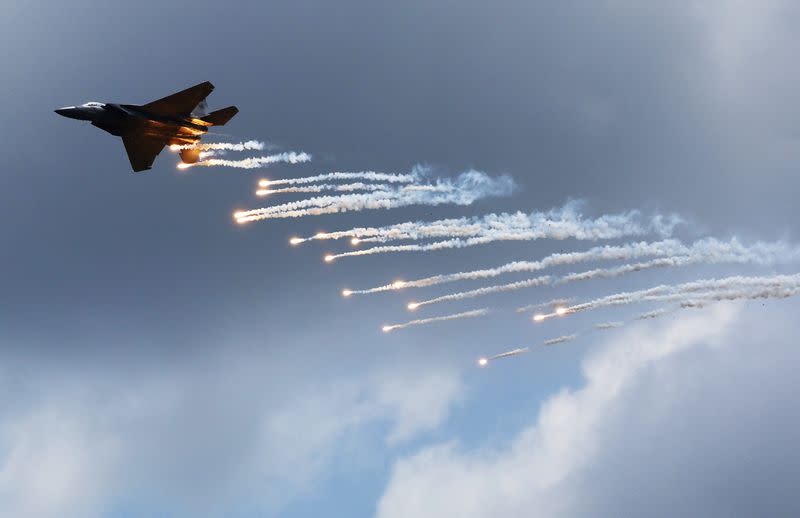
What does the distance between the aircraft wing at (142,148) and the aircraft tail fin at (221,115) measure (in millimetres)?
7268

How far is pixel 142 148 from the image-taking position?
84938 mm

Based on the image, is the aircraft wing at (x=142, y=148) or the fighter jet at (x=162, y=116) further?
the aircraft wing at (x=142, y=148)

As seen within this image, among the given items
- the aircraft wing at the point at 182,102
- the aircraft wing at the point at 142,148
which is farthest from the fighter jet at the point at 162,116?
the aircraft wing at the point at 142,148

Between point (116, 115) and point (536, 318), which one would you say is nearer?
point (536, 318)

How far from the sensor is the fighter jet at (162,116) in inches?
3039

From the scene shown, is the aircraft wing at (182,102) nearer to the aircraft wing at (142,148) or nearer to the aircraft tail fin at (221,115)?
the aircraft tail fin at (221,115)

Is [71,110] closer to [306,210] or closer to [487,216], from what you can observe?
[306,210]

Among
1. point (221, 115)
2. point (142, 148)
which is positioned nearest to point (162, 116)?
point (221, 115)

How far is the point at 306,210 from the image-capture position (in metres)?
79.5

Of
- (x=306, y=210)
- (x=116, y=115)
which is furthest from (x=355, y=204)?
(x=116, y=115)

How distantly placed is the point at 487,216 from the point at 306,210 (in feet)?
66.3

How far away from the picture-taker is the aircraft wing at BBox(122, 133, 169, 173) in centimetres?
8319

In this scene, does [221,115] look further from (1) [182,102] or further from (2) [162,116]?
(2) [162,116]

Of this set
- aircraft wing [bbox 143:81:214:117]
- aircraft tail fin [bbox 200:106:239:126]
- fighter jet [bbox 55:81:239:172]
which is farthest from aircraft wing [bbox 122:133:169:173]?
aircraft tail fin [bbox 200:106:239:126]
